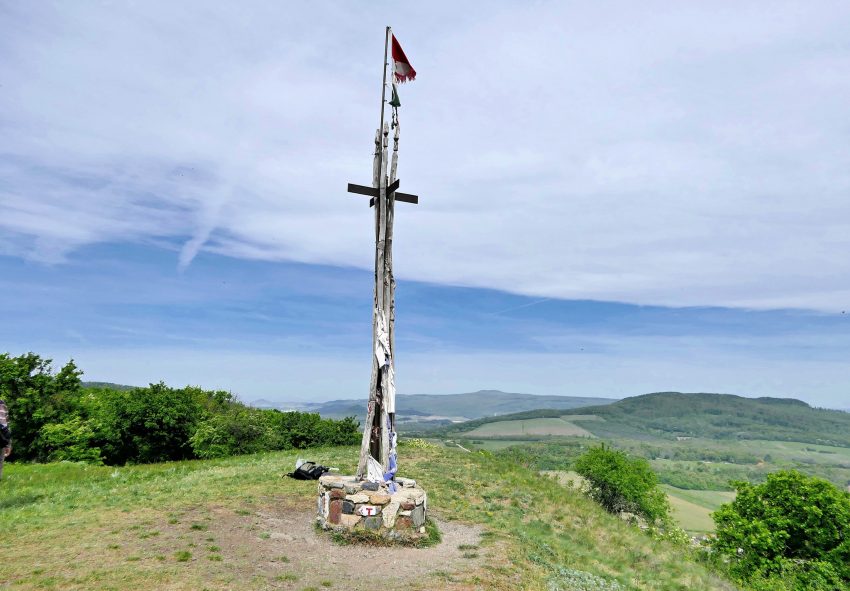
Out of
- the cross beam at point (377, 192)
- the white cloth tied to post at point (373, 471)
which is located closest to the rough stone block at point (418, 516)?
the white cloth tied to post at point (373, 471)

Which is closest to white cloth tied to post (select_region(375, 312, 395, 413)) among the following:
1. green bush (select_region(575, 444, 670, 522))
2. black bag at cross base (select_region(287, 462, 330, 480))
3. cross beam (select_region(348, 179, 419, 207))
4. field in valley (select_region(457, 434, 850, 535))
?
cross beam (select_region(348, 179, 419, 207))

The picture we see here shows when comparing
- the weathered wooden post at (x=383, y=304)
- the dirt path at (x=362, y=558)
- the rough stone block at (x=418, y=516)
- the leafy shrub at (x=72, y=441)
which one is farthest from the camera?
the leafy shrub at (x=72, y=441)

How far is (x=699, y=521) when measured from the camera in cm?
7419

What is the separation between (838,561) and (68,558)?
3187cm

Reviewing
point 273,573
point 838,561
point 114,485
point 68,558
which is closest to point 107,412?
point 114,485

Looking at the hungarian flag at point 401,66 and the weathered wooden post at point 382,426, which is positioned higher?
the hungarian flag at point 401,66

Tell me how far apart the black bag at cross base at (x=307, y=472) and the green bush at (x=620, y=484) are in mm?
28371

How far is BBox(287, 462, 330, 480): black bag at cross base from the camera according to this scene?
67.9 ft

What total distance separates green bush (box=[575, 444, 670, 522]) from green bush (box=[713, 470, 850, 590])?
13951 millimetres

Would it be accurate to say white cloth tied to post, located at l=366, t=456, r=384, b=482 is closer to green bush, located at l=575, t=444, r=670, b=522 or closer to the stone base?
the stone base

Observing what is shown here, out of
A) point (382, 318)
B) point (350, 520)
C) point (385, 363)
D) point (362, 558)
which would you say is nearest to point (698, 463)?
point (385, 363)

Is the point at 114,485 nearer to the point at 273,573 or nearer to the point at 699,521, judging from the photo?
the point at 273,573

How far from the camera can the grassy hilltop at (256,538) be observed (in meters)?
10.7

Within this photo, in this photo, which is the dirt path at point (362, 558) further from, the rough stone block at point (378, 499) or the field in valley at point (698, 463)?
the field in valley at point (698, 463)
